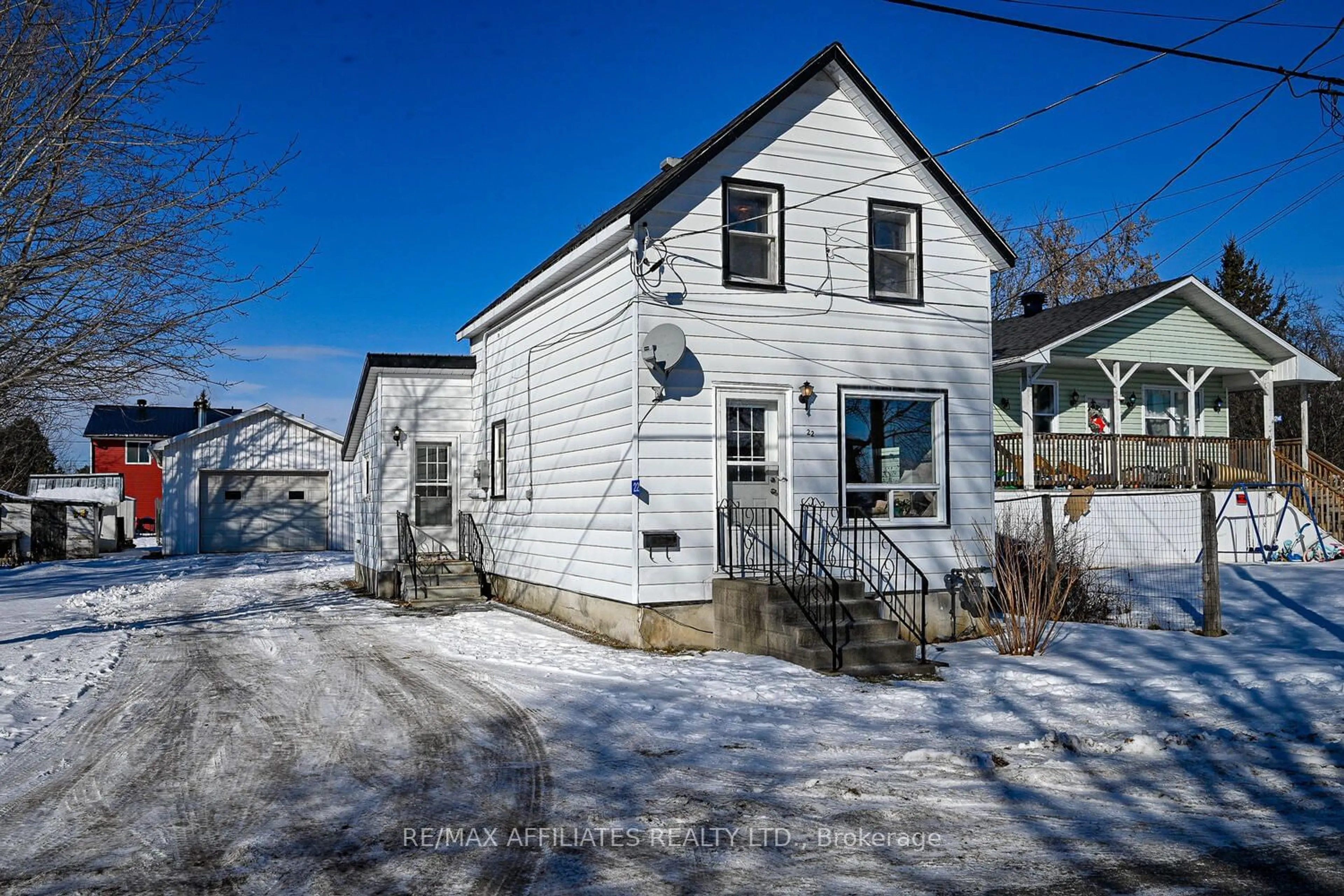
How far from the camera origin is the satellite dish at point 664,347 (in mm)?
11328

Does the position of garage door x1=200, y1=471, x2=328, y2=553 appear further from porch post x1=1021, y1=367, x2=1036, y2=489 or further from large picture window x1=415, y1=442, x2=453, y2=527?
porch post x1=1021, y1=367, x2=1036, y2=489

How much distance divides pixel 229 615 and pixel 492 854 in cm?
1200

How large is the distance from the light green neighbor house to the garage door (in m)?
21.2

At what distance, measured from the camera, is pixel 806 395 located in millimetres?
12266

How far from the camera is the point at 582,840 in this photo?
541cm

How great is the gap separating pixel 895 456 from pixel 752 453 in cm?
206

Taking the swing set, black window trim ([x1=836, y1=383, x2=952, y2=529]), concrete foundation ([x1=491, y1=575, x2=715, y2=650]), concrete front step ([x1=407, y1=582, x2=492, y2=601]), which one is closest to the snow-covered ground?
concrete foundation ([x1=491, y1=575, x2=715, y2=650])

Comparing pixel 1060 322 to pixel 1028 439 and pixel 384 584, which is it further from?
pixel 384 584

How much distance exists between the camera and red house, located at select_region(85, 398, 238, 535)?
49469mm

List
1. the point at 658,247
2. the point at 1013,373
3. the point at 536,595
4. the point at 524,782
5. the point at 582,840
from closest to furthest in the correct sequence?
1. the point at 582,840
2. the point at 524,782
3. the point at 658,247
4. the point at 536,595
5. the point at 1013,373

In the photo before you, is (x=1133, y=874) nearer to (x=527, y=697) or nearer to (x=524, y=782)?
(x=524, y=782)

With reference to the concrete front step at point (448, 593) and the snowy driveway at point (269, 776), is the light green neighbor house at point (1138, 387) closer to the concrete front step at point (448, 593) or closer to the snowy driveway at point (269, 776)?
the concrete front step at point (448, 593)

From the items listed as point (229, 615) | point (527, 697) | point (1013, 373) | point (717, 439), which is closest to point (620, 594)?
point (717, 439)

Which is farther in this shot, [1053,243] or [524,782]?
[1053,243]
